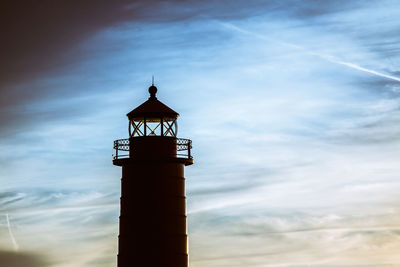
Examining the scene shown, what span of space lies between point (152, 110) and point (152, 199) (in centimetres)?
454

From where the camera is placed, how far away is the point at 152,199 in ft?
127

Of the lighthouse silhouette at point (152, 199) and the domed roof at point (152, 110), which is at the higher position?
the domed roof at point (152, 110)

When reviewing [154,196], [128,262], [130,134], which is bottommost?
[128,262]

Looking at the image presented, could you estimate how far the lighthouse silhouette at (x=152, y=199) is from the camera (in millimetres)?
38562

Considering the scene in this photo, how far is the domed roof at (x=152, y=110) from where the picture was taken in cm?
3991

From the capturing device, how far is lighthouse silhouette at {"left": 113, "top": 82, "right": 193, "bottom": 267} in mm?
38562

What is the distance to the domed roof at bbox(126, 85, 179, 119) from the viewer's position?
39.9 metres

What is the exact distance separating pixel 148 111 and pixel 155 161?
2620 millimetres

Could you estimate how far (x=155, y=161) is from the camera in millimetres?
39156

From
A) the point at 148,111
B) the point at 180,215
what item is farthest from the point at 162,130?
the point at 180,215

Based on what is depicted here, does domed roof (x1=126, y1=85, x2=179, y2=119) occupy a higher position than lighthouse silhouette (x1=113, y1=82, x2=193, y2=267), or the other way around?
domed roof (x1=126, y1=85, x2=179, y2=119)

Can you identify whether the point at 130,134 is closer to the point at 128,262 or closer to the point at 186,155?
the point at 186,155

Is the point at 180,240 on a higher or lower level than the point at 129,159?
lower

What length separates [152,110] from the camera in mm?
39906
